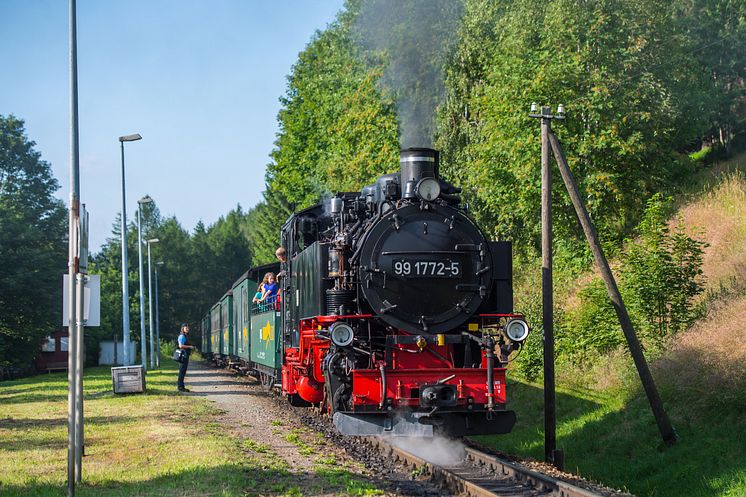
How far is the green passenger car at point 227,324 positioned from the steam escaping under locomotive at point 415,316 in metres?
18.6

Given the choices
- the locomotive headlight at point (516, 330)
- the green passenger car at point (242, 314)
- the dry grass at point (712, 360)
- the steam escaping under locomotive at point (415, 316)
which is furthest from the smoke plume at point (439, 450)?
the green passenger car at point (242, 314)

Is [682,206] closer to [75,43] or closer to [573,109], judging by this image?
[573,109]

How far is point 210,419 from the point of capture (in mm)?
15531

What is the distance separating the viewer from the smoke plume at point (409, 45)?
57.1 ft

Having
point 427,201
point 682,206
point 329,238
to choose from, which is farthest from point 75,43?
point 682,206

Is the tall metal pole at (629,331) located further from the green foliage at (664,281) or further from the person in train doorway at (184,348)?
the person in train doorway at (184,348)

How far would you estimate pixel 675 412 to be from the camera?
12.0 meters

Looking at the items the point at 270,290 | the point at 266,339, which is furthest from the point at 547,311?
the point at 266,339

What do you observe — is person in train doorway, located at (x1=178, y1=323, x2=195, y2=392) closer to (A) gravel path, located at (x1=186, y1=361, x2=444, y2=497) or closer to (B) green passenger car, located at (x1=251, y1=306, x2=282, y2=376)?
(B) green passenger car, located at (x1=251, y1=306, x2=282, y2=376)

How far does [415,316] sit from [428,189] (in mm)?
1559

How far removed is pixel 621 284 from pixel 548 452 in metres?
4.84

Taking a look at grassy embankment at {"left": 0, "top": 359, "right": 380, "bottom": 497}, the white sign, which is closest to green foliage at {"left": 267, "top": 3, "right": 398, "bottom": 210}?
grassy embankment at {"left": 0, "top": 359, "right": 380, "bottom": 497}

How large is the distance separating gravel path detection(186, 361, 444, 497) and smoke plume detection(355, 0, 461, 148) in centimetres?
587

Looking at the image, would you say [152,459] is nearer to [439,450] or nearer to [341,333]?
[341,333]
